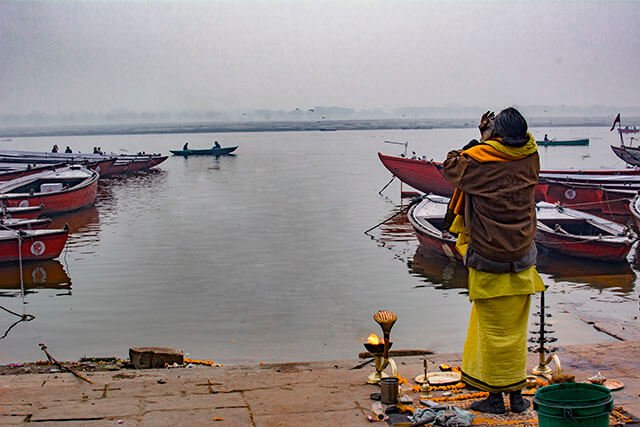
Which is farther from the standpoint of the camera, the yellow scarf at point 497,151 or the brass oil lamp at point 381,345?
the brass oil lamp at point 381,345

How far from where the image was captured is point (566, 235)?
17391 millimetres

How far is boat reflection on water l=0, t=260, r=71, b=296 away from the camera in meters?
16.8

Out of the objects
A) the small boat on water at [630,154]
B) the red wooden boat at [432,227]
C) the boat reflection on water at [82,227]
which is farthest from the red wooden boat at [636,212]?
the small boat on water at [630,154]

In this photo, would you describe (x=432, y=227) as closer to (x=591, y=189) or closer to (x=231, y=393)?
(x=591, y=189)

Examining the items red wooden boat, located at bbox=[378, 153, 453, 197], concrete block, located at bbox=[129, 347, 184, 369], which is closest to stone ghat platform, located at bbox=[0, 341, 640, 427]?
concrete block, located at bbox=[129, 347, 184, 369]

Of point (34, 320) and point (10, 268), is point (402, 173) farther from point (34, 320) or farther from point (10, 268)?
point (34, 320)

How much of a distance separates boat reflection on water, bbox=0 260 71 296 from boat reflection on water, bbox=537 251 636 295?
34.0 feet

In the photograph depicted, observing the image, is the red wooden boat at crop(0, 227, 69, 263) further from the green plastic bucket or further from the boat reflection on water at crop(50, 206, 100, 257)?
the green plastic bucket

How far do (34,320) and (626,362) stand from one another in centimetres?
1059

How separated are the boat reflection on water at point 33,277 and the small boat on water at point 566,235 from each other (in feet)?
26.7

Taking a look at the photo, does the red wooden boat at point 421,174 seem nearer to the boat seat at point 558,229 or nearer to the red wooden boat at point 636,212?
the red wooden boat at point 636,212

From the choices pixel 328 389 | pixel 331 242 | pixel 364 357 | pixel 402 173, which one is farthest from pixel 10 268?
pixel 402 173

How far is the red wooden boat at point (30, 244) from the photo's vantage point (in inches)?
692

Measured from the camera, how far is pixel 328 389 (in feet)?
19.9
